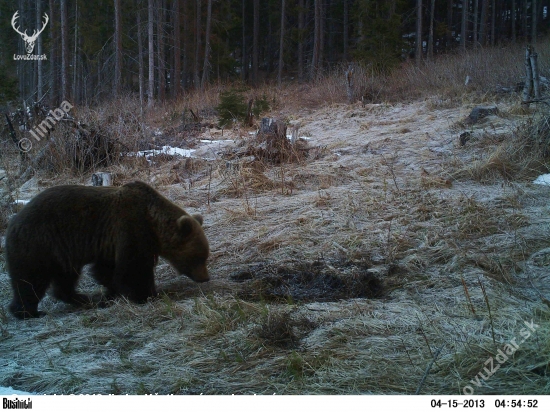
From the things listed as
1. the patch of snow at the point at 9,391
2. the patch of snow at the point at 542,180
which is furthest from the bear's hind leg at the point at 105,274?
the patch of snow at the point at 542,180

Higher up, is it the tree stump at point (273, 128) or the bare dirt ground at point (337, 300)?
the tree stump at point (273, 128)

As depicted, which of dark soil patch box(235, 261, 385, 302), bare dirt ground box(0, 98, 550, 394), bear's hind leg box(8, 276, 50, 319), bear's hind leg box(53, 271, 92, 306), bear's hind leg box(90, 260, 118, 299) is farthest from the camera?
bear's hind leg box(90, 260, 118, 299)

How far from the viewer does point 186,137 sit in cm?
1451

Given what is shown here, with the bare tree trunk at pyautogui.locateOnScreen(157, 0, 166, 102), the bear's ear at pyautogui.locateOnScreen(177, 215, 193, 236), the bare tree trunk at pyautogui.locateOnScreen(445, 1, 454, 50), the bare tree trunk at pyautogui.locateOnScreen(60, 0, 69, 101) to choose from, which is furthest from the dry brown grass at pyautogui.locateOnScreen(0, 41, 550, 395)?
the bare tree trunk at pyautogui.locateOnScreen(445, 1, 454, 50)

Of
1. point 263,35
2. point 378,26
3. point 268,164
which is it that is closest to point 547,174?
point 268,164

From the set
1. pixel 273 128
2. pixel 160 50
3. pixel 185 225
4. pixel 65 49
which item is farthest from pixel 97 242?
pixel 160 50

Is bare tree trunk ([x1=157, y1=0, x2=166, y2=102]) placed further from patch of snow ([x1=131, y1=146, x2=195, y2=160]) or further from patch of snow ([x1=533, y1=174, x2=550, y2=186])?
patch of snow ([x1=533, y1=174, x2=550, y2=186])

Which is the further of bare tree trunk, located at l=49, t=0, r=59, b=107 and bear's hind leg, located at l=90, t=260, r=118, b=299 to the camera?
bare tree trunk, located at l=49, t=0, r=59, b=107

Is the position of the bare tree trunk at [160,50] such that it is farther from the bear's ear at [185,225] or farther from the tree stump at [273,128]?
the bear's ear at [185,225]

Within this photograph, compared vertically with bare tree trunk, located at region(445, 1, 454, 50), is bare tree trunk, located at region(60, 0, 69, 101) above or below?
below

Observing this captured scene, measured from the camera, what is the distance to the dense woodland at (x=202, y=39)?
24625 millimetres

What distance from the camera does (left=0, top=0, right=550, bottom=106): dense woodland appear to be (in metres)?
24.6

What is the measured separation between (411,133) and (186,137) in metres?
6.27

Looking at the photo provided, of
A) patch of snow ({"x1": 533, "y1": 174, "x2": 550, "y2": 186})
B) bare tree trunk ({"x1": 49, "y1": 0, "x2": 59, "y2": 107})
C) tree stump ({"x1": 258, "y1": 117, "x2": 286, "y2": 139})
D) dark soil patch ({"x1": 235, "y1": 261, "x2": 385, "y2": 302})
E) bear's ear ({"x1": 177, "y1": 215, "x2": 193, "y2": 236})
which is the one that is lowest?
dark soil patch ({"x1": 235, "y1": 261, "x2": 385, "y2": 302})
